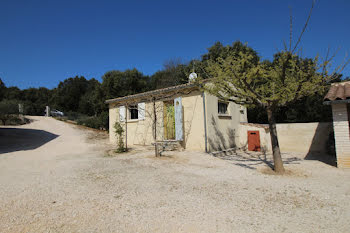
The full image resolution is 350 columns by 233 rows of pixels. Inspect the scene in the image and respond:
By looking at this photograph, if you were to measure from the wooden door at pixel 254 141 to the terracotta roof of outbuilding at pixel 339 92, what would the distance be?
450cm

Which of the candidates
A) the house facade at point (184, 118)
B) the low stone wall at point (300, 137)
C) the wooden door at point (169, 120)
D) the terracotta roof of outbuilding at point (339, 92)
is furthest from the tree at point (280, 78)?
the low stone wall at point (300, 137)

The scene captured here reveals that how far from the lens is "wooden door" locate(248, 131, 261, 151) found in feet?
35.1

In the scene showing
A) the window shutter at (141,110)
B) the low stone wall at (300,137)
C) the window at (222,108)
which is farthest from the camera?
the window shutter at (141,110)

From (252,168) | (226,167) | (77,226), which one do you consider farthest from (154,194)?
(252,168)

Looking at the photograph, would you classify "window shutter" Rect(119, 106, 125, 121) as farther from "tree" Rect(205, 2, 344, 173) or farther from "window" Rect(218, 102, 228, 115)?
"tree" Rect(205, 2, 344, 173)

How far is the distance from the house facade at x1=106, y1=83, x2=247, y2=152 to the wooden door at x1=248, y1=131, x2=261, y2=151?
2.52 ft

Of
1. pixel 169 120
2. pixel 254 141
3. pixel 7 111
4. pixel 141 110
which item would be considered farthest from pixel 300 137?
pixel 7 111

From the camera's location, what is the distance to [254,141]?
10.8 m

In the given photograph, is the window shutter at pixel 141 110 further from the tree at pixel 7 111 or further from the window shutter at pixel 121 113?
the tree at pixel 7 111

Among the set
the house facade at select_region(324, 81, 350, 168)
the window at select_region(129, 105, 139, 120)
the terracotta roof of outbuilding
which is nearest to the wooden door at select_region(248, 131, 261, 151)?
the terracotta roof of outbuilding

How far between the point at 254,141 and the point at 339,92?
5.07 metres

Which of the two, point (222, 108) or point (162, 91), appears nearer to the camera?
point (162, 91)

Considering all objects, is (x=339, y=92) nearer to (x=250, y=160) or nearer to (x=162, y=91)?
(x=250, y=160)

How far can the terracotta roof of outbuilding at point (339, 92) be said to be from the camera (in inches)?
233
